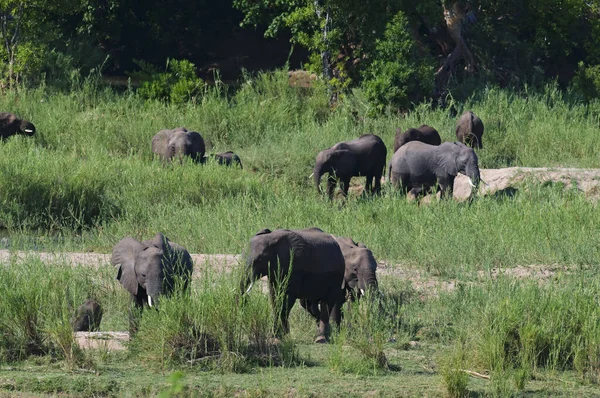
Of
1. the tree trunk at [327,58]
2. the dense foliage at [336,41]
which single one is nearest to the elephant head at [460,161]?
the dense foliage at [336,41]

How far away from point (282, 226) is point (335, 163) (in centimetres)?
261

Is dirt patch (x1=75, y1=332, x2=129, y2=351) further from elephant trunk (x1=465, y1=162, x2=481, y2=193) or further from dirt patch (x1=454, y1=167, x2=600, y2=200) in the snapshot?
dirt patch (x1=454, y1=167, x2=600, y2=200)

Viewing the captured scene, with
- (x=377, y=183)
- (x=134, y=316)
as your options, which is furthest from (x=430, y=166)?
(x=134, y=316)

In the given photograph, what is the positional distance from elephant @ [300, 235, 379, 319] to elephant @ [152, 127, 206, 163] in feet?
24.0

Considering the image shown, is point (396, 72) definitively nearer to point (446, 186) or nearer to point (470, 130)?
point (470, 130)

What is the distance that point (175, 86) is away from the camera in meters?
22.2

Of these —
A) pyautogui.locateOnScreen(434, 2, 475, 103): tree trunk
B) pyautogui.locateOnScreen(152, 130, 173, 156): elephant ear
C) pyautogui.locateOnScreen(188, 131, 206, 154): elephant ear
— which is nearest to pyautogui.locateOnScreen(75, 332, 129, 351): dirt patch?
pyautogui.locateOnScreen(188, 131, 206, 154): elephant ear

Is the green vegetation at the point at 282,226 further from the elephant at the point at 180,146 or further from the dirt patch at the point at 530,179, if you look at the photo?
the elephant at the point at 180,146

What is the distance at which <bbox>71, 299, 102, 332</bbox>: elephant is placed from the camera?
9.84 m

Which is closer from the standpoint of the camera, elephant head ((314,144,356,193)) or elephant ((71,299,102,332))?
elephant ((71,299,102,332))

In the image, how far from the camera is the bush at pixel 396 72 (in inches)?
814

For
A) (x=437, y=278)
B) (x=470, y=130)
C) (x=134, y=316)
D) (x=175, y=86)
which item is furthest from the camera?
(x=175, y=86)

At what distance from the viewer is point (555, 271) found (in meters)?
12.3

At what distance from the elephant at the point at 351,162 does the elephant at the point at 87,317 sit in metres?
6.87
